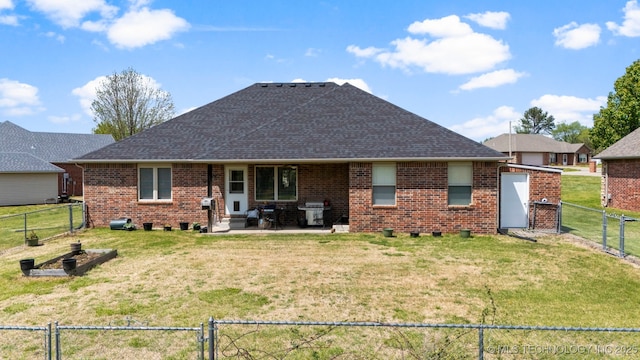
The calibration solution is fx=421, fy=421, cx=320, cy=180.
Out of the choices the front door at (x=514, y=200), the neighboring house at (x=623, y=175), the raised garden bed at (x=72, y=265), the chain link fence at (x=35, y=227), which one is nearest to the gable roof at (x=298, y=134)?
the front door at (x=514, y=200)

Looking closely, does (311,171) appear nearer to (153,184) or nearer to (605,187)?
(153,184)

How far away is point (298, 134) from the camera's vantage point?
58.1ft

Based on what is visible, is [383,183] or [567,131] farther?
[567,131]

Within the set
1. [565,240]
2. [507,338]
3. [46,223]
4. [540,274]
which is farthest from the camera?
[46,223]

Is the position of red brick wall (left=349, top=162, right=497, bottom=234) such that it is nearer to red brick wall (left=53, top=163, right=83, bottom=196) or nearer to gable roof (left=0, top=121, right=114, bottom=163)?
gable roof (left=0, top=121, right=114, bottom=163)

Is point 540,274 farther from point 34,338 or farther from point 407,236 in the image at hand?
point 34,338

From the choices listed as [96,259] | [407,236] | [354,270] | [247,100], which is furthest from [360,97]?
[96,259]

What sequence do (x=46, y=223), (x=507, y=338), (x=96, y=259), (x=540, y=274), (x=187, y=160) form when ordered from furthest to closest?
(x=46, y=223) → (x=187, y=160) → (x=96, y=259) → (x=540, y=274) → (x=507, y=338)

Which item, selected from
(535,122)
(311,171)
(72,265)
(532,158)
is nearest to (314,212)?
(311,171)

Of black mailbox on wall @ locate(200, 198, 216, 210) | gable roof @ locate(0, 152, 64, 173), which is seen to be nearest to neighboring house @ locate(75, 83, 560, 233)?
black mailbox on wall @ locate(200, 198, 216, 210)

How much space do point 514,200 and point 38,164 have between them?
1279 inches

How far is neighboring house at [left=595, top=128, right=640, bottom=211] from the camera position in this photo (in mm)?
22188

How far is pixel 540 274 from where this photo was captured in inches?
389

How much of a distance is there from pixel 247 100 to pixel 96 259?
40.3ft
